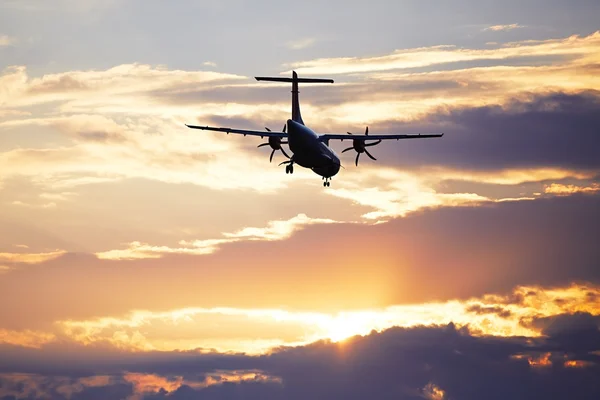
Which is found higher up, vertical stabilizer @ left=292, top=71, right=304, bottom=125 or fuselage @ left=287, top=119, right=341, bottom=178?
vertical stabilizer @ left=292, top=71, right=304, bottom=125

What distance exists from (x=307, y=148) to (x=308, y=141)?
94cm

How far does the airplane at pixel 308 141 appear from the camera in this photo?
149 m

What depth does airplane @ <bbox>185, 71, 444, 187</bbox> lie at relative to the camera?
149 m

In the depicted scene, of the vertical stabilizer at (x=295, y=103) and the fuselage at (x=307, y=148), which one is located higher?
the vertical stabilizer at (x=295, y=103)

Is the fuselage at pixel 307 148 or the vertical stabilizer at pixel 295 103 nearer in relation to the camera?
the fuselage at pixel 307 148

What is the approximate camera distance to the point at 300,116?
563ft

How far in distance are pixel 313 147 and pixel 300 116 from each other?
23.0 metres

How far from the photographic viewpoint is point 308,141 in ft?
488

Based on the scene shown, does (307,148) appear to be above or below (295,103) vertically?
below

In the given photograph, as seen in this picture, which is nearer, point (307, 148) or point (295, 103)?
point (307, 148)

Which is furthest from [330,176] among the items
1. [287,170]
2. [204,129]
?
[204,129]

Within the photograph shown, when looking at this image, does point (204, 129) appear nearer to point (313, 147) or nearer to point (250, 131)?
point (250, 131)

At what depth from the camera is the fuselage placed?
14838 cm

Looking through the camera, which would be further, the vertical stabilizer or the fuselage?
the vertical stabilizer
